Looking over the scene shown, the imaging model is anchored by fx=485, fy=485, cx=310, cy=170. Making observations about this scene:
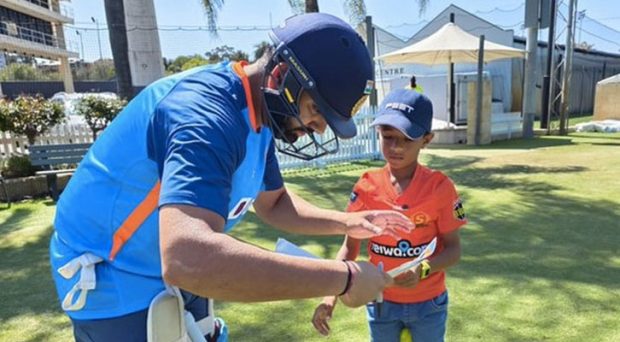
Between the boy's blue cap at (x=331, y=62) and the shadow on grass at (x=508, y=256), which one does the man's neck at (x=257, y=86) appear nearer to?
the boy's blue cap at (x=331, y=62)

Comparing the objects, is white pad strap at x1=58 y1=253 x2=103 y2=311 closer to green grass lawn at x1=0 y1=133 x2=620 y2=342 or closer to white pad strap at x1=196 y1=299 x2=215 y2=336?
white pad strap at x1=196 y1=299 x2=215 y2=336

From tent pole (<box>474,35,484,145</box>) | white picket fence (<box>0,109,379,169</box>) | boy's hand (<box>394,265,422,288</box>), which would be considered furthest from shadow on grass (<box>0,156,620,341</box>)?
tent pole (<box>474,35,484,145</box>)

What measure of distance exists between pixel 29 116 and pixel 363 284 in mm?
8369

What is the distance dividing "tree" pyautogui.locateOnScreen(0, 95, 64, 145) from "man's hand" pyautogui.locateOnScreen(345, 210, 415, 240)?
25.5 ft

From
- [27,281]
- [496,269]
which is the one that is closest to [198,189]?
[496,269]

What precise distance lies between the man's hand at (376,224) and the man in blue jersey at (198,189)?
1.66 ft

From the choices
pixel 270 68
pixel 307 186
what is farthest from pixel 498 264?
pixel 307 186

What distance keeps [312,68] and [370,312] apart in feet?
4.41

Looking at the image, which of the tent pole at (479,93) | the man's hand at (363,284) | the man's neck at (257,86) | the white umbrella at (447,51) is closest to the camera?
the man's hand at (363,284)

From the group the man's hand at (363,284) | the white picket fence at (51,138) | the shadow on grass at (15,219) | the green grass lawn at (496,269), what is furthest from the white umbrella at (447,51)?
the man's hand at (363,284)

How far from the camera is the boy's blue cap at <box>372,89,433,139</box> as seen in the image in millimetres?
2117

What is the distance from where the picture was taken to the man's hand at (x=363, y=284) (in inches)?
43.9

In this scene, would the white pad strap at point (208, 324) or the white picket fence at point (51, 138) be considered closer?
the white pad strap at point (208, 324)

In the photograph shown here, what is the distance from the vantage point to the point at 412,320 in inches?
81.7
